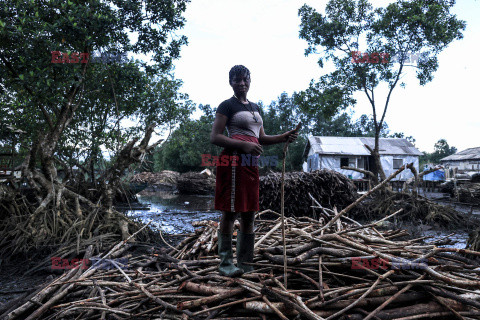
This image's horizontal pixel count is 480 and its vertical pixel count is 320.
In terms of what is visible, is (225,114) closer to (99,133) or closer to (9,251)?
(9,251)

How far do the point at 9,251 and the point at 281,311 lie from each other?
5721 millimetres

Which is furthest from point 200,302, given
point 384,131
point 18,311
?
point 384,131

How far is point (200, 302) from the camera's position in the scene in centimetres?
239

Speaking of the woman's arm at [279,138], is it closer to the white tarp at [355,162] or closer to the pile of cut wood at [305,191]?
the pile of cut wood at [305,191]

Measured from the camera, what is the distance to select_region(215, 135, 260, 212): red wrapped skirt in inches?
112

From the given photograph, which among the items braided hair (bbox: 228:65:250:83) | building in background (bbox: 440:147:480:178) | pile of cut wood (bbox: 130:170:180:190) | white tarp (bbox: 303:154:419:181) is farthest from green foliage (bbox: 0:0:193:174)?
building in background (bbox: 440:147:480:178)

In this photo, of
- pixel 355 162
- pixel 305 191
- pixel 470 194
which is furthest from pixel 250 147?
pixel 355 162

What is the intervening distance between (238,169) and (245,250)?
76 centimetres

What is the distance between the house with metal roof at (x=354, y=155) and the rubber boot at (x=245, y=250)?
25784mm

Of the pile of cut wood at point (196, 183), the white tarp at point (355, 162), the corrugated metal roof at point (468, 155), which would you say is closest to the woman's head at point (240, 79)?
the pile of cut wood at point (196, 183)

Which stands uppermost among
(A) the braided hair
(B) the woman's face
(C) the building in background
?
(C) the building in background

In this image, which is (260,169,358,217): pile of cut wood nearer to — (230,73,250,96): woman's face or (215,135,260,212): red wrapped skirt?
(215,135,260,212): red wrapped skirt

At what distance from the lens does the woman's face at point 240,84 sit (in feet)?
9.84

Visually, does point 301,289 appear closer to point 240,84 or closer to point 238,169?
point 238,169
